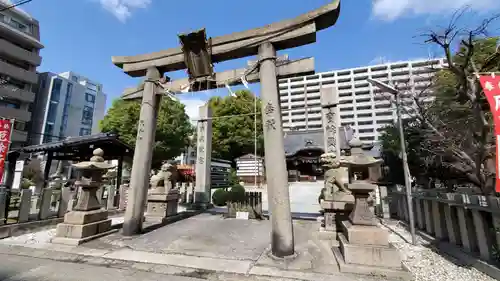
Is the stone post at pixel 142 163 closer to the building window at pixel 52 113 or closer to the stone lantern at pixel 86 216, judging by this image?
the stone lantern at pixel 86 216

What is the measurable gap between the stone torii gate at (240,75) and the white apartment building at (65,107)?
108 ft

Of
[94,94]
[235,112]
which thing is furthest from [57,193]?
[94,94]

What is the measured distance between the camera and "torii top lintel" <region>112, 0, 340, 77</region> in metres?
5.41

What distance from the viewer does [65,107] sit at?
3669cm

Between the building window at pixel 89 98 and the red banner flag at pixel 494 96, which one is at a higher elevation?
the building window at pixel 89 98

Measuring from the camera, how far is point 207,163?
11914 millimetres

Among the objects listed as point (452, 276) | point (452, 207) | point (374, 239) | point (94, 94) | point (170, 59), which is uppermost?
point (94, 94)

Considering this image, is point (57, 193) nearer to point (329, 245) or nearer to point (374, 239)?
point (329, 245)

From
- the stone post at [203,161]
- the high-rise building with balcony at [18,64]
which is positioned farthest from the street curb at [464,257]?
the high-rise building with balcony at [18,64]

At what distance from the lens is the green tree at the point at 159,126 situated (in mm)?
22531

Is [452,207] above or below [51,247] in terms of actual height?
above

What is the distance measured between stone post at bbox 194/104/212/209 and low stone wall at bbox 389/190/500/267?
29.5ft

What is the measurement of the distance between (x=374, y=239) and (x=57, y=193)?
1102cm

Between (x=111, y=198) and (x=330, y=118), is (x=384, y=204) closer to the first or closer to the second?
(x=330, y=118)
